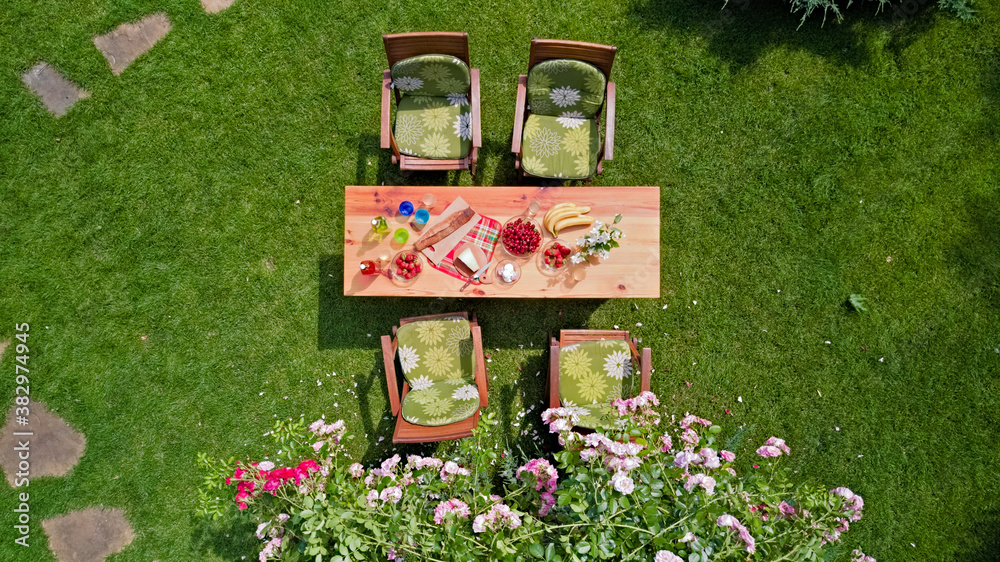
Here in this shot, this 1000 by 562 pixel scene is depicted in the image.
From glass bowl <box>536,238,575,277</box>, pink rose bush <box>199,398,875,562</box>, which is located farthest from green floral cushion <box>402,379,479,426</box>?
glass bowl <box>536,238,575,277</box>

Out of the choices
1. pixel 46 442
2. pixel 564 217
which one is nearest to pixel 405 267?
pixel 564 217

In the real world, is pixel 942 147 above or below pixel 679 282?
above

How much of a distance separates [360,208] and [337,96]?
60.8 inches

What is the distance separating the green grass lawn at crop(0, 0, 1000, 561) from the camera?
4.71 metres

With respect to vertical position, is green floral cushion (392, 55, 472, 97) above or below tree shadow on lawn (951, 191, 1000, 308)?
above

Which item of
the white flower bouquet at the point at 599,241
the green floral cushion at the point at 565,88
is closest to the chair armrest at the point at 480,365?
the white flower bouquet at the point at 599,241

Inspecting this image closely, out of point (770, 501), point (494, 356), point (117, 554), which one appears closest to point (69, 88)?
point (117, 554)

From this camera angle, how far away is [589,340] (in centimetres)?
438

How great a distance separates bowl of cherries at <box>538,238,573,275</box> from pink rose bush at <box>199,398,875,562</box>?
3.56 feet

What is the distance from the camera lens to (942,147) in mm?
4746

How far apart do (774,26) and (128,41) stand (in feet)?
19.7

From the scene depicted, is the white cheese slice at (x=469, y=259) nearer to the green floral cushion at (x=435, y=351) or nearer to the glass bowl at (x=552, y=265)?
the glass bowl at (x=552, y=265)

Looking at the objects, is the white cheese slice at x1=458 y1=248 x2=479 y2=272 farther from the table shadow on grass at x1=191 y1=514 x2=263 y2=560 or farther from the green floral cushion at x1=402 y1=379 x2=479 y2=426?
the table shadow on grass at x1=191 y1=514 x2=263 y2=560

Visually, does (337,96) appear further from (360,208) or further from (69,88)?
(69,88)
